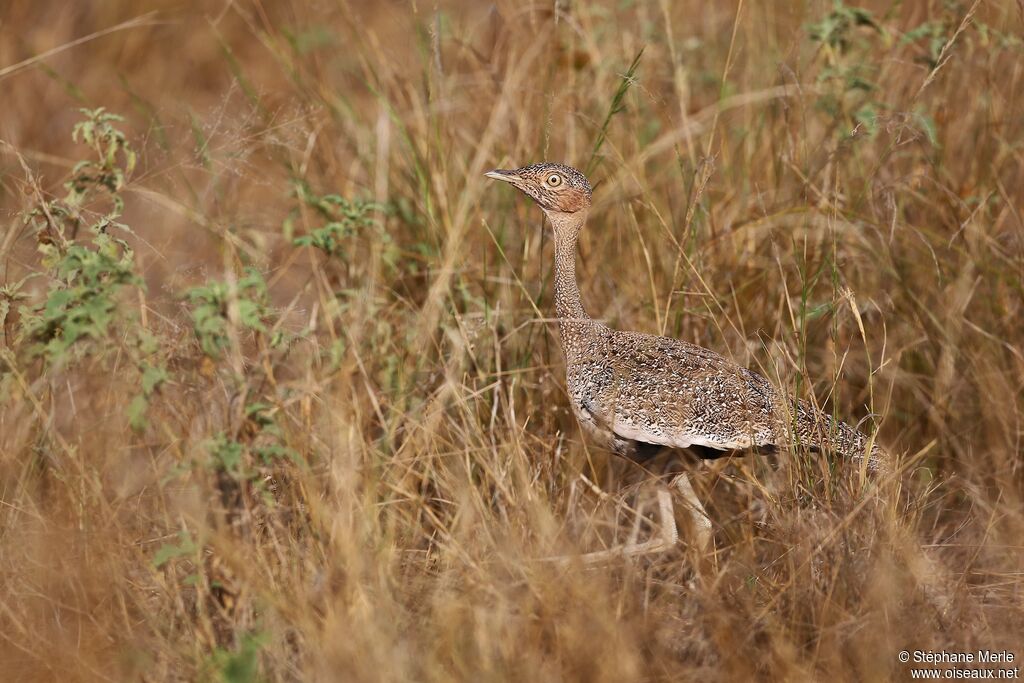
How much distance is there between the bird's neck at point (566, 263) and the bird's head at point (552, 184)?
30 mm

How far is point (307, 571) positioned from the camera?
2746 mm

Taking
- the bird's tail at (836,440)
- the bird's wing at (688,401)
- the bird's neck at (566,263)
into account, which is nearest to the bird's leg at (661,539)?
the bird's wing at (688,401)

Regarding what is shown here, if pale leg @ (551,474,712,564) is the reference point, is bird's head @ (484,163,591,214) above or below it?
above

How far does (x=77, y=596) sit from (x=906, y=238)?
2.87 metres

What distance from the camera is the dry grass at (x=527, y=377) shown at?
8.63 feet

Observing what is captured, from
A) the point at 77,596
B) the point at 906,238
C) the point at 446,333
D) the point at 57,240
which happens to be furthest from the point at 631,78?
the point at 77,596

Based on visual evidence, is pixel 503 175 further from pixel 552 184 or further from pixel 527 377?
pixel 527 377

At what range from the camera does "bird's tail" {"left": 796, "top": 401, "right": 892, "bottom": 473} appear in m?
3.07

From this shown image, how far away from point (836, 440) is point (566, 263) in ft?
3.19

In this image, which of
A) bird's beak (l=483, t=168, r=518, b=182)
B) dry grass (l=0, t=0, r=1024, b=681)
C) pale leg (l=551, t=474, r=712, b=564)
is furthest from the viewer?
bird's beak (l=483, t=168, r=518, b=182)
